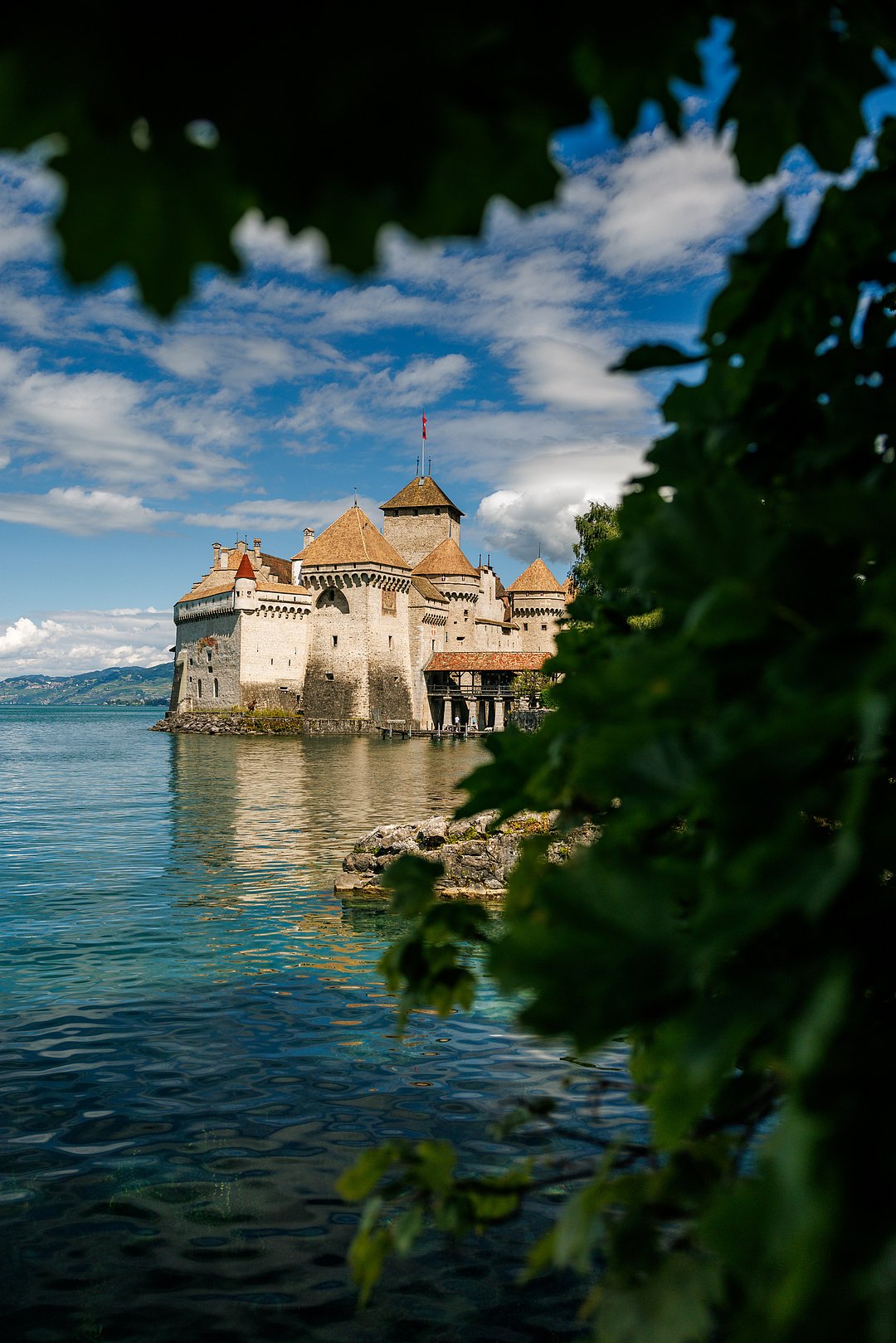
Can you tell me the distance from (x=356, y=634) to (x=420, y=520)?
18.9 metres

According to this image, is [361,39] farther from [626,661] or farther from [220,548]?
[220,548]

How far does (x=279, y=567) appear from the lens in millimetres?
84000

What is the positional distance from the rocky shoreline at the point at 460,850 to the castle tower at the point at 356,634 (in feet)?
171

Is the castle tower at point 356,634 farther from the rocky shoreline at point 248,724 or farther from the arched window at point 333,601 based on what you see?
the rocky shoreline at point 248,724

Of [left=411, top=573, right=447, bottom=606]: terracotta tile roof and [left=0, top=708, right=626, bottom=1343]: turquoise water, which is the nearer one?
[left=0, top=708, right=626, bottom=1343]: turquoise water

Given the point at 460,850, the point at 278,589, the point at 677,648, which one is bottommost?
the point at 460,850

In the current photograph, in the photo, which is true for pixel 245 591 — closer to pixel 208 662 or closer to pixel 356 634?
pixel 208 662

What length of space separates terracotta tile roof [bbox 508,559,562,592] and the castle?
10 cm

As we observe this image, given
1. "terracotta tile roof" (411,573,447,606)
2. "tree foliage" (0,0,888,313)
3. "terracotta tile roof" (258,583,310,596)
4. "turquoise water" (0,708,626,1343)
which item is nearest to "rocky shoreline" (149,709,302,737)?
"terracotta tile roof" (258,583,310,596)

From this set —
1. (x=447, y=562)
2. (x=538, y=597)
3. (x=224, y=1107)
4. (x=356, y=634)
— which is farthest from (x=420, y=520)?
(x=224, y=1107)

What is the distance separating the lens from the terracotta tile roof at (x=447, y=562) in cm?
7425

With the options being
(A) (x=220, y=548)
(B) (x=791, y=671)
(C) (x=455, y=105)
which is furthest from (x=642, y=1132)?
(A) (x=220, y=548)

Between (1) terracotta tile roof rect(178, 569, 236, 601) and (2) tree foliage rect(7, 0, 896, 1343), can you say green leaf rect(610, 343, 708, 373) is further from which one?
(1) terracotta tile roof rect(178, 569, 236, 601)

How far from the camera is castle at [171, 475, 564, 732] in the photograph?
6675 centimetres
